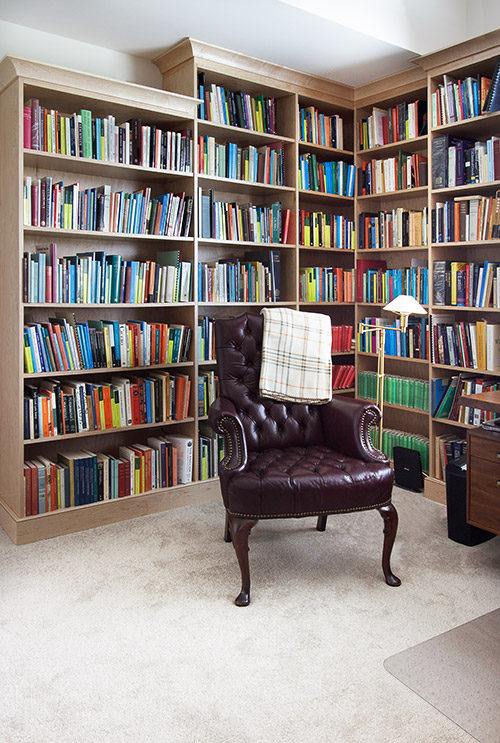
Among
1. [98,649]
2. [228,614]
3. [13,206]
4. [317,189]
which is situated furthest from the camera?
[317,189]

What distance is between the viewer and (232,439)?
2801 millimetres

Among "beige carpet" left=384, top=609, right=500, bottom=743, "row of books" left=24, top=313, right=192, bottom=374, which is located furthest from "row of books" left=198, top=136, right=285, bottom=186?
"beige carpet" left=384, top=609, right=500, bottom=743

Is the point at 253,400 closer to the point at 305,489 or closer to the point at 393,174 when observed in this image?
the point at 305,489

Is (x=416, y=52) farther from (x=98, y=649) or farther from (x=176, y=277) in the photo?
(x=98, y=649)

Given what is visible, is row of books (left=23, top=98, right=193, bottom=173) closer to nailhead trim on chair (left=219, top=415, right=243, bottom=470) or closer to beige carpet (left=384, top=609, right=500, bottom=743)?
nailhead trim on chair (left=219, top=415, right=243, bottom=470)

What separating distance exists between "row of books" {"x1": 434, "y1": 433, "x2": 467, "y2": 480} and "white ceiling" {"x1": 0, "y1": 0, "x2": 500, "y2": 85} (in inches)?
90.4

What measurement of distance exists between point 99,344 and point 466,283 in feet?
6.91

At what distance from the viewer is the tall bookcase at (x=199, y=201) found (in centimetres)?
316

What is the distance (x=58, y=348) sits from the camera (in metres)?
3.23

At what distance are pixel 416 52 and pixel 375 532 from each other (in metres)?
2.76

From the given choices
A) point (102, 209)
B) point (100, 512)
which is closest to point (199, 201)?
point (102, 209)

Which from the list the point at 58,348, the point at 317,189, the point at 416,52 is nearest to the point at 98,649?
the point at 58,348

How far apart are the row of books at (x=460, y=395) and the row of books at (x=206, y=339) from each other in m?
1.39

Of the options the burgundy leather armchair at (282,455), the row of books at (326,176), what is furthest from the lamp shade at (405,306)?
the row of books at (326,176)
